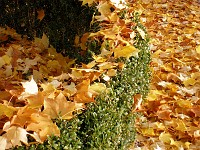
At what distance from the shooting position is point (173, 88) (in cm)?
350

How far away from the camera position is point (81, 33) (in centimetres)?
313

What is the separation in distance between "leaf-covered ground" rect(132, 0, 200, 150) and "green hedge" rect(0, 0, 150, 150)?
0.21 metres

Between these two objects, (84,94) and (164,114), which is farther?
(164,114)

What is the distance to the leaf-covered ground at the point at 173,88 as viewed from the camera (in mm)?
2857

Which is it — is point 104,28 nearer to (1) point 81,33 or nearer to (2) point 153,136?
(1) point 81,33

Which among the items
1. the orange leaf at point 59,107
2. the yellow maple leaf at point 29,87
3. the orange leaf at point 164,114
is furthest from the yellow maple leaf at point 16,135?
the orange leaf at point 164,114

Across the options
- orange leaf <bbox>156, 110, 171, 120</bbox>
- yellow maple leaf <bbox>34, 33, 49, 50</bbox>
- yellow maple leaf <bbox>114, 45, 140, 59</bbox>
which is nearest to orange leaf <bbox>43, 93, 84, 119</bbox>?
yellow maple leaf <bbox>114, 45, 140, 59</bbox>

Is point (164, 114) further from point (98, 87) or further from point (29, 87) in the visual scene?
point (29, 87)

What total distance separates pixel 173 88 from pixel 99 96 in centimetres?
175

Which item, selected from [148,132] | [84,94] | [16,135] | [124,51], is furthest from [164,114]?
[16,135]

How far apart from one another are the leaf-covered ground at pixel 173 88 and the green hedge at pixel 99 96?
0.21 meters

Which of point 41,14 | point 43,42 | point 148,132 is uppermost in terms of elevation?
point 41,14

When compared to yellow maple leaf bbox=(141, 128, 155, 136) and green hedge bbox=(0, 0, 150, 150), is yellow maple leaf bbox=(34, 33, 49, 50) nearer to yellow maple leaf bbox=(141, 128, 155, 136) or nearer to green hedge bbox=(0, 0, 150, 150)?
green hedge bbox=(0, 0, 150, 150)

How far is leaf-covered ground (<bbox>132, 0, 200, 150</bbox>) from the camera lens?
2857 millimetres
